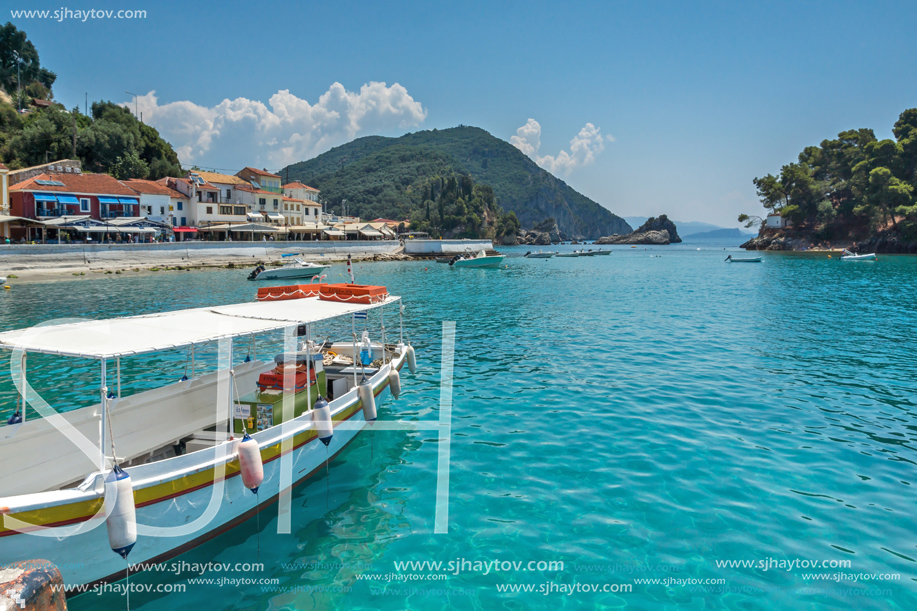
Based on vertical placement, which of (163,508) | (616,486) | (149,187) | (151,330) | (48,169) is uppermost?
(48,169)

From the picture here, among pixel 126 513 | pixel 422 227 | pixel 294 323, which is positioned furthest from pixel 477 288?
pixel 422 227

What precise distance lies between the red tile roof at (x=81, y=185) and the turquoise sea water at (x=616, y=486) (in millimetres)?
51571

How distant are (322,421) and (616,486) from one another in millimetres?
5672

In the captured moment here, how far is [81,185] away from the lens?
198ft

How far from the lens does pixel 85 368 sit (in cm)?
1764

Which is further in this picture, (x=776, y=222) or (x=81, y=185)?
(x=776, y=222)

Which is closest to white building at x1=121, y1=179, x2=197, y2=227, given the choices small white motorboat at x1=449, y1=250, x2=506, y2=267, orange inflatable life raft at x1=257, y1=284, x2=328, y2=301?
small white motorboat at x1=449, y1=250, x2=506, y2=267

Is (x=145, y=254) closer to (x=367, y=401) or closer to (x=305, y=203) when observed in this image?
(x=305, y=203)

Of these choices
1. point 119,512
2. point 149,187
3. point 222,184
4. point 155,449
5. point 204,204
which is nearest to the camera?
point 119,512

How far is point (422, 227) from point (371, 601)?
13932cm

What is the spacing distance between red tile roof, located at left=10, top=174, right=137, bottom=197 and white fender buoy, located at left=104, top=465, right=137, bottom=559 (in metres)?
67.2

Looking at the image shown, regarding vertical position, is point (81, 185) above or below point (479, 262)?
above

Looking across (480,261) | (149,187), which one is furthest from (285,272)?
(149,187)

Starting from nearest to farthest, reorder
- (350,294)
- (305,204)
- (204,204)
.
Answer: (350,294) → (204,204) → (305,204)
